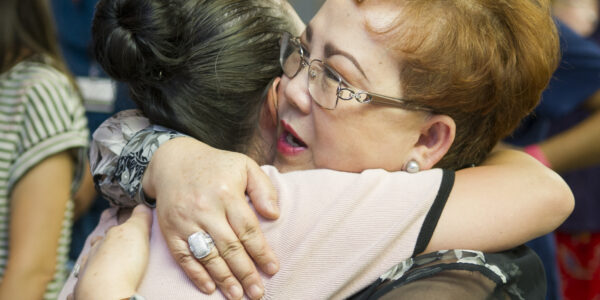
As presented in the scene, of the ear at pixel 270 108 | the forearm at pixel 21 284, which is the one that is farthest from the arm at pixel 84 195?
the ear at pixel 270 108

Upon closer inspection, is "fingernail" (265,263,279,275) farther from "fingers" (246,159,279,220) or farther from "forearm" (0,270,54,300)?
"forearm" (0,270,54,300)

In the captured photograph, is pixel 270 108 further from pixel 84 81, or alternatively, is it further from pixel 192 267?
pixel 84 81

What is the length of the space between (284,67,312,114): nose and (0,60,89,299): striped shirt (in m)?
1.13

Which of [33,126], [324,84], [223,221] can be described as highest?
[324,84]

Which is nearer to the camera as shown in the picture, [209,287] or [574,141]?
[209,287]

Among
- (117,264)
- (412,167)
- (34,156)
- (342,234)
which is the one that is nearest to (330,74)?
(412,167)

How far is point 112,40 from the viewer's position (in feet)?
4.71

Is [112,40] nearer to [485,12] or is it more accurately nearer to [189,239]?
[189,239]

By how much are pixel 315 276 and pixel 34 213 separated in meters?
1.34

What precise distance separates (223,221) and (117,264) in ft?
0.74

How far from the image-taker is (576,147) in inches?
98.6

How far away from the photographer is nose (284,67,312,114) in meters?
1.39

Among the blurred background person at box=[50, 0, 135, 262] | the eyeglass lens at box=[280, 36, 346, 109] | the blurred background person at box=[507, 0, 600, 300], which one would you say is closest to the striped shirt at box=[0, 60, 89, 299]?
the blurred background person at box=[50, 0, 135, 262]

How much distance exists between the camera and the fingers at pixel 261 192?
1.19 metres
